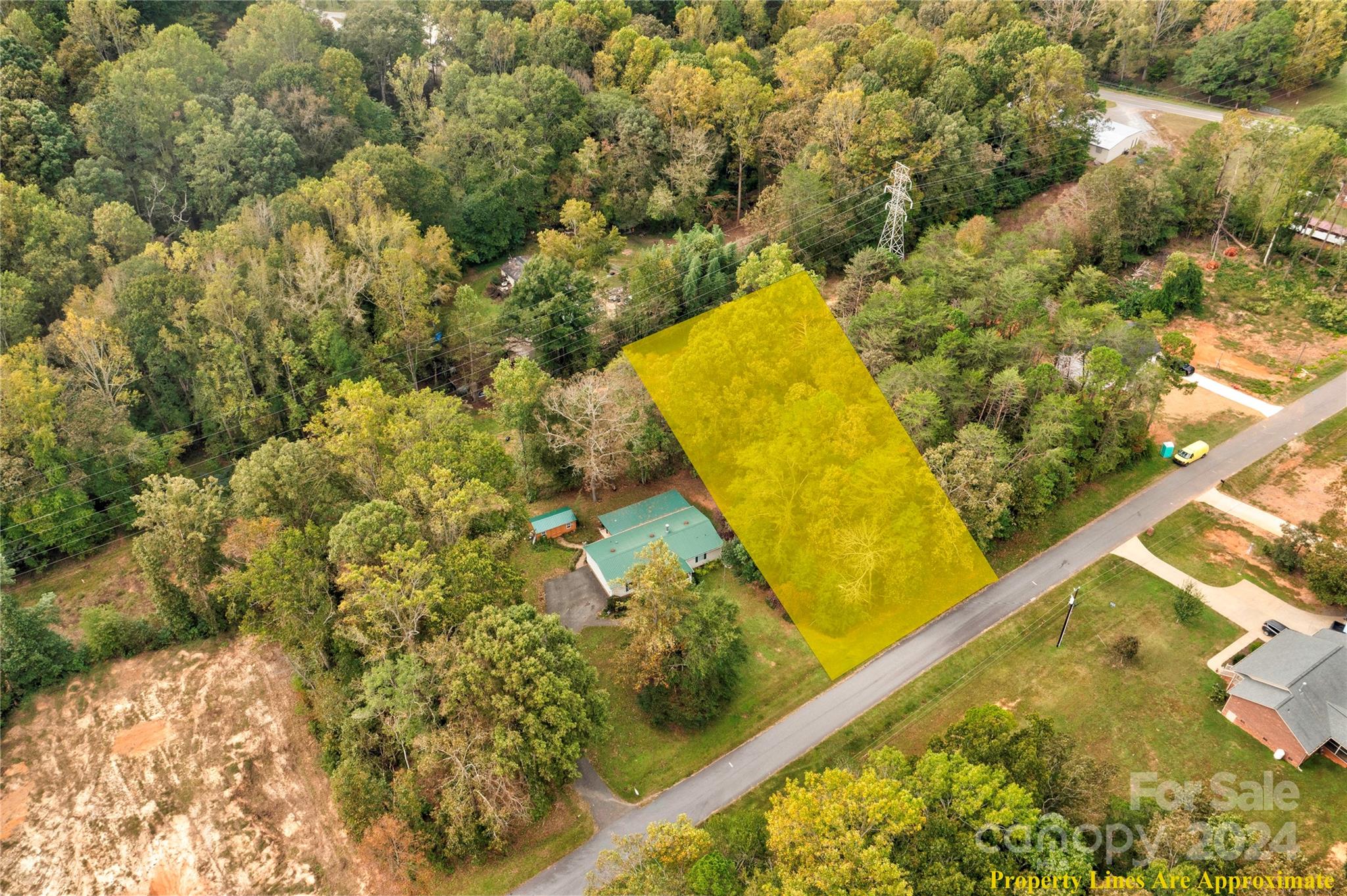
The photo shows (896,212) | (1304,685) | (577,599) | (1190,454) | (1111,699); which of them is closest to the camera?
(1304,685)

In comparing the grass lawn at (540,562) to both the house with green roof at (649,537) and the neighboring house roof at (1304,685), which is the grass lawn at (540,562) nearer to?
the house with green roof at (649,537)

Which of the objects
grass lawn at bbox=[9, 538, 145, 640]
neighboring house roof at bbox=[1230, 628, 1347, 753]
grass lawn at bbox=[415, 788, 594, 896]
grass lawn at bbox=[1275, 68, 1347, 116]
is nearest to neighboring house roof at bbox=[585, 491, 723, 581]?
grass lawn at bbox=[415, 788, 594, 896]

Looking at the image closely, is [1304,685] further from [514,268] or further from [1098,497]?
[514,268]

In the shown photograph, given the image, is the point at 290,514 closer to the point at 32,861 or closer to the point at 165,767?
the point at 165,767

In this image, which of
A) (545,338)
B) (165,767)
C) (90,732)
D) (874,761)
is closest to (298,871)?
(165,767)

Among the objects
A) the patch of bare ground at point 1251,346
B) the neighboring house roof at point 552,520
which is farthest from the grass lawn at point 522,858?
the patch of bare ground at point 1251,346

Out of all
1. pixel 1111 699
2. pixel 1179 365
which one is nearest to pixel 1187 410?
pixel 1179 365
